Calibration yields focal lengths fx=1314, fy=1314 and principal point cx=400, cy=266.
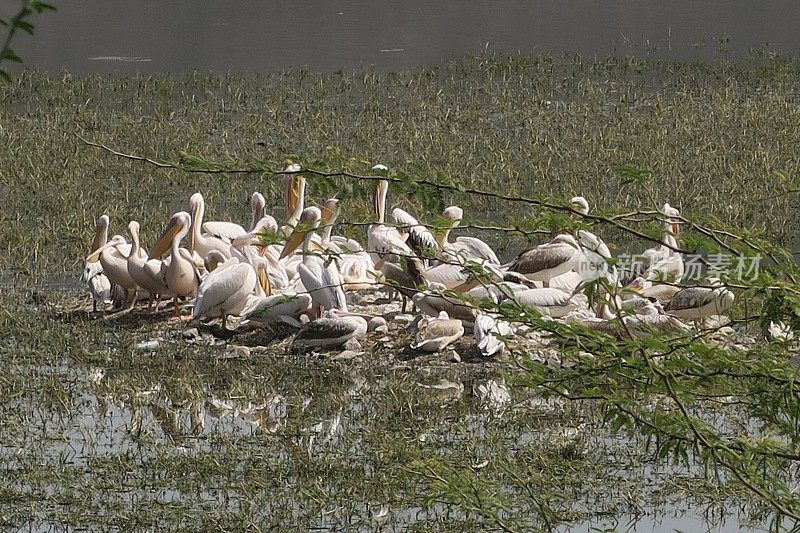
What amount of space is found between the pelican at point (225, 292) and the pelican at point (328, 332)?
522 mm

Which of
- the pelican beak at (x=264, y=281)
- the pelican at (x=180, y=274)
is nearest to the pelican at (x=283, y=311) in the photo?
the pelican beak at (x=264, y=281)

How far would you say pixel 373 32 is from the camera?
23891 mm

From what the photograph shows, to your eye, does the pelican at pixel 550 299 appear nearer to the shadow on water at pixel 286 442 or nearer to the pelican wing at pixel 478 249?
the shadow on water at pixel 286 442

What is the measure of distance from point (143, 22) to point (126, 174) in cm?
1563

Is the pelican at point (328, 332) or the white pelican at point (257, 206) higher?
the white pelican at point (257, 206)

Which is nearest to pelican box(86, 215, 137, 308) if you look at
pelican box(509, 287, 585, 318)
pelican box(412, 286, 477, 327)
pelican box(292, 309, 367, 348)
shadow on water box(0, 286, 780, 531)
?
shadow on water box(0, 286, 780, 531)

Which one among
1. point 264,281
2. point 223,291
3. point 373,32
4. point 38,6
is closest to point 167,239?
point 264,281

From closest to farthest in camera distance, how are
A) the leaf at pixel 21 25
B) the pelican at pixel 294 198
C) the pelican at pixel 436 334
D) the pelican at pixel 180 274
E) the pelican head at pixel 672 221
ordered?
1. the leaf at pixel 21 25
2. the pelican head at pixel 672 221
3. the pelican at pixel 436 334
4. the pelican at pixel 180 274
5. the pelican at pixel 294 198

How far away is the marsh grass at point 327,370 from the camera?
4793 millimetres

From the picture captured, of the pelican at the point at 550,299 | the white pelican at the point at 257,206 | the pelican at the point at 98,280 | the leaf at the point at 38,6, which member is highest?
the leaf at the point at 38,6

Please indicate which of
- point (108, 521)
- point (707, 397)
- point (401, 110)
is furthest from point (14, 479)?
point (401, 110)

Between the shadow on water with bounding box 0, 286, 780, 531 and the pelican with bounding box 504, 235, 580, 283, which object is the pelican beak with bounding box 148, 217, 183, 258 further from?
the pelican with bounding box 504, 235, 580, 283

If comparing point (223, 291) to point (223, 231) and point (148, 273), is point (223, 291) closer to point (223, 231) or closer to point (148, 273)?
point (148, 273)

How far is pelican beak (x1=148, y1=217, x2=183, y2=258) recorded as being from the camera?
824cm
